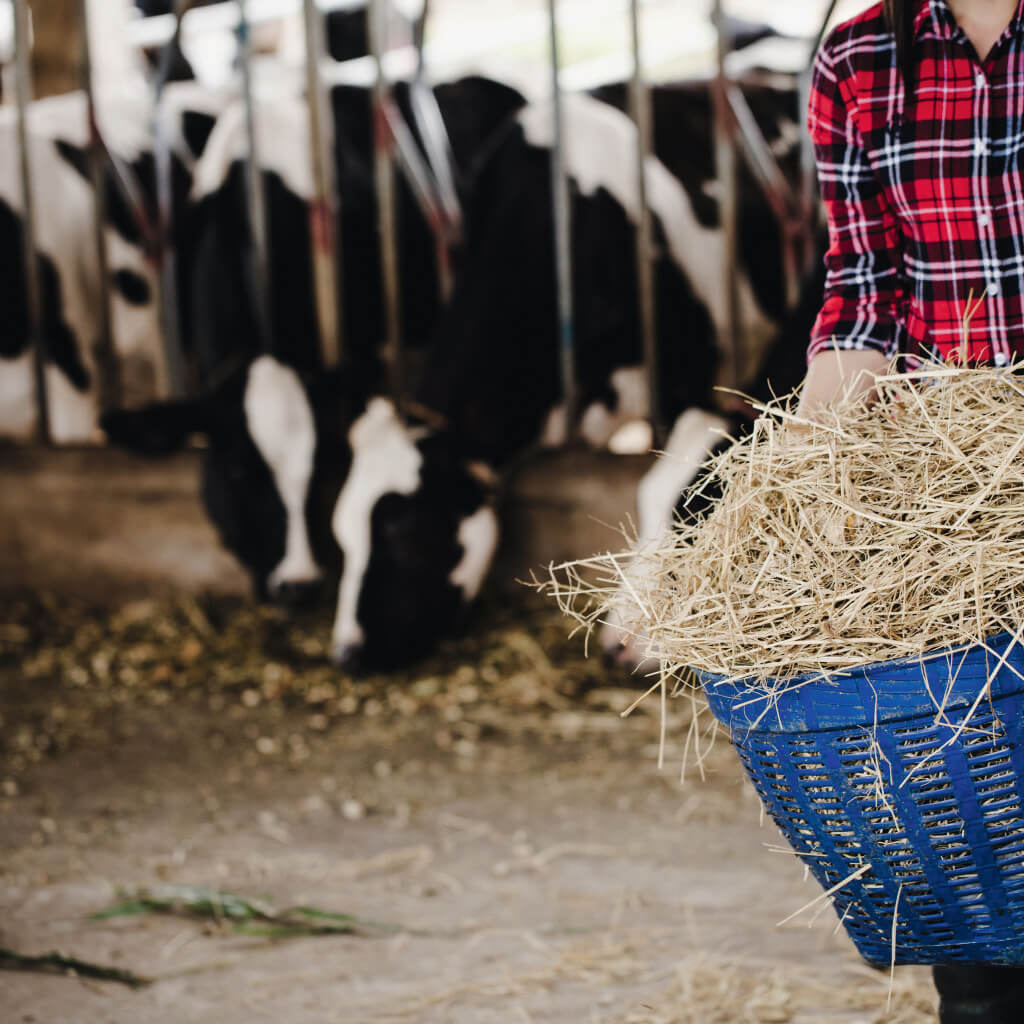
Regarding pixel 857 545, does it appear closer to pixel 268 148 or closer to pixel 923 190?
pixel 923 190

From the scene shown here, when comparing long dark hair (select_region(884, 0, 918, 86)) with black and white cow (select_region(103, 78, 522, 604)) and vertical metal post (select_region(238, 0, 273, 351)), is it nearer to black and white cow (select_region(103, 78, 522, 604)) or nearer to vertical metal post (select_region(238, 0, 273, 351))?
black and white cow (select_region(103, 78, 522, 604))

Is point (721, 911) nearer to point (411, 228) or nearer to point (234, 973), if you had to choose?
point (234, 973)

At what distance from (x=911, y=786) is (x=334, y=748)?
2349 mm

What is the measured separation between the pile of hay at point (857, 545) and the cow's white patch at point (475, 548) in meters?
2.31

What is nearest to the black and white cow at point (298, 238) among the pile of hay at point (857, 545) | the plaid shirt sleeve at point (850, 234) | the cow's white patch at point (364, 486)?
the cow's white patch at point (364, 486)

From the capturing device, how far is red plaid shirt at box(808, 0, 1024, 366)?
5.91 feet

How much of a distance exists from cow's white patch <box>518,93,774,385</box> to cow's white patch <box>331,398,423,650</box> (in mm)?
1282

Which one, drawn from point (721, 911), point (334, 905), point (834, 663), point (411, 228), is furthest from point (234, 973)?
point (411, 228)

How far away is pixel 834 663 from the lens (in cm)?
144

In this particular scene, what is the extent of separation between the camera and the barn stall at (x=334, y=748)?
91.1 inches

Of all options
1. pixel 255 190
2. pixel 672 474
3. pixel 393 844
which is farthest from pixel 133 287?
pixel 393 844

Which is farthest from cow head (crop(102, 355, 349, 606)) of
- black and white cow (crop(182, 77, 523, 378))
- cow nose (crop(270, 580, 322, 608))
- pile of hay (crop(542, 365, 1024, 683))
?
pile of hay (crop(542, 365, 1024, 683))

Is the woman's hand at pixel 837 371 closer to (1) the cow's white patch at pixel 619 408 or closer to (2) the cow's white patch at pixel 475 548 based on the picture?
(2) the cow's white patch at pixel 475 548

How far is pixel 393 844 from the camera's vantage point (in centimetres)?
294
